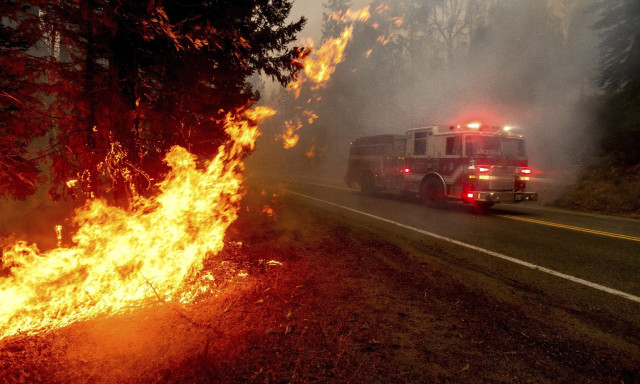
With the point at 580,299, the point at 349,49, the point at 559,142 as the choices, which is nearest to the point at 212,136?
the point at 580,299

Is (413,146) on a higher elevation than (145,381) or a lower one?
higher

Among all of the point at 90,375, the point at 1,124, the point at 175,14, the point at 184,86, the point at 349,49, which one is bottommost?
the point at 90,375

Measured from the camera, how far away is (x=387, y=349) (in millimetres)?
3025

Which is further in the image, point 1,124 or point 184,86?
point 184,86

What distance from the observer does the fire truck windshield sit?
11148 mm

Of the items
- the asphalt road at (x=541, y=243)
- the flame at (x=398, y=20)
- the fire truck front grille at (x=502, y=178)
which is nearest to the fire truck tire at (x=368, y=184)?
the asphalt road at (x=541, y=243)

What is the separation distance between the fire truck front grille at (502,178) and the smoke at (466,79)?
31.2 feet

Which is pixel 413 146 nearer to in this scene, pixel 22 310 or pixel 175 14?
pixel 175 14

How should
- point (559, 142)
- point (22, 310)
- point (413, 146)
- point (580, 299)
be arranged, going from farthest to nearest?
point (559, 142) < point (413, 146) < point (580, 299) < point (22, 310)

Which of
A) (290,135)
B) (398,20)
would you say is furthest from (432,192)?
(290,135)

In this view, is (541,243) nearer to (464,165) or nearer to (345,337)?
(464,165)

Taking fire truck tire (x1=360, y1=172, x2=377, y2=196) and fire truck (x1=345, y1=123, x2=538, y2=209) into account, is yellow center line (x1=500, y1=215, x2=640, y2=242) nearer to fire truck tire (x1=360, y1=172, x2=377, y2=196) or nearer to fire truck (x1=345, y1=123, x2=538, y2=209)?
fire truck (x1=345, y1=123, x2=538, y2=209)

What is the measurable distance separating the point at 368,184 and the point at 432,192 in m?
4.57

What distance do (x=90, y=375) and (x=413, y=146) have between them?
1250 centimetres
